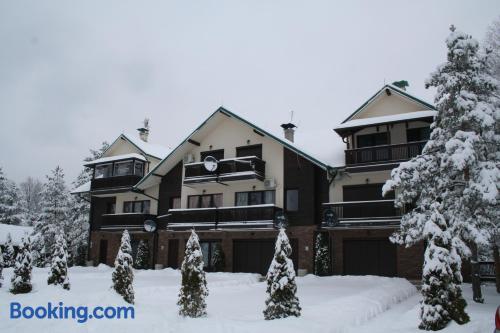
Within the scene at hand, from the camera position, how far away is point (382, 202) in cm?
2267

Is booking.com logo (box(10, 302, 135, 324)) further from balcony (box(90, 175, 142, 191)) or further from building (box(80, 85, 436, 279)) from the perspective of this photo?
balcony (box(90, 175, 142, 191))

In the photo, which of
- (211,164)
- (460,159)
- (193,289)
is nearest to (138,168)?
(211,164)

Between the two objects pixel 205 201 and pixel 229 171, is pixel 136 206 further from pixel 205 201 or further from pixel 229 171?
pixel 229 171

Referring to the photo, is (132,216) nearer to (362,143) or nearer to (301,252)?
(301,252)

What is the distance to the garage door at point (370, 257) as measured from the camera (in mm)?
23750

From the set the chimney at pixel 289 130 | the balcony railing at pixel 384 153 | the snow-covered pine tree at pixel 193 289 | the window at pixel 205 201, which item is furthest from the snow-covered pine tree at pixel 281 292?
the chimney at pixel 289 130

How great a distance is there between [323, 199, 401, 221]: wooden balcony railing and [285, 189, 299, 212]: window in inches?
104

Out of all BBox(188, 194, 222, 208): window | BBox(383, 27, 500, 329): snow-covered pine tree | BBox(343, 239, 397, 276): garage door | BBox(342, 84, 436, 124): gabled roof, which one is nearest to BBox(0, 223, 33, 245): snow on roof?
BBox(188, 194, 222, 208): window

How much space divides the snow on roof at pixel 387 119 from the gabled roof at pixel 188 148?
254 centimetres

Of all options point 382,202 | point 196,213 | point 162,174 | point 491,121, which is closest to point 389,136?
point 382,202

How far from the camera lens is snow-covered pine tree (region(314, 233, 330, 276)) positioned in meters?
24.4

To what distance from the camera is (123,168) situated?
1363 inches

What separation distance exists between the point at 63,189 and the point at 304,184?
105 ft

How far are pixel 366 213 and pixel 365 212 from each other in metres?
0.08
